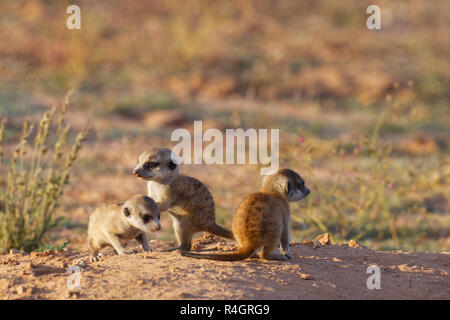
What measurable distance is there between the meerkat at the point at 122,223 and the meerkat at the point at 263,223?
0.43m

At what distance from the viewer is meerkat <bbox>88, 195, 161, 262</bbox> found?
5.07 m

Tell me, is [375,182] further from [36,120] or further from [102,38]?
[102,38]

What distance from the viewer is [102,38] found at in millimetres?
18578

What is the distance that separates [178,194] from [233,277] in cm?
118

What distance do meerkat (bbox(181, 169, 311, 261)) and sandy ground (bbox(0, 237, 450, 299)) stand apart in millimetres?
78

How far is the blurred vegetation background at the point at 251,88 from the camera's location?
30.5 ft

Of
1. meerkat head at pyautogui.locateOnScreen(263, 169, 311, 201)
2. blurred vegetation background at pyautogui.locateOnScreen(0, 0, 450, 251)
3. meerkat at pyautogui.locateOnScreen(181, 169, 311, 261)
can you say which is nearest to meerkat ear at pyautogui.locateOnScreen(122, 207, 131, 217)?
meerkat at pyautogui.locateOnScreen(181, 169, 311, 261)

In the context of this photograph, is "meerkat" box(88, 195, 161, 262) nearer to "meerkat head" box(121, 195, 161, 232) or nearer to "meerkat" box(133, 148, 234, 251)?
"meerkat head" box(121, 195, 161, 232)

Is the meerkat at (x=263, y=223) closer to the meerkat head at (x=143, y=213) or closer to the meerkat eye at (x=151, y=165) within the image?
the meerkat head at (x=143, y=213)

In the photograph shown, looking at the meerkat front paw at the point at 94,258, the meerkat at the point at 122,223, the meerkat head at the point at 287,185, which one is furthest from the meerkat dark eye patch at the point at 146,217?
the meerkat head at the point at 287,185

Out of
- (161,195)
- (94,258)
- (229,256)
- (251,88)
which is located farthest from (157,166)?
(251,88)

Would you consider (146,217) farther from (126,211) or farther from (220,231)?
(220,231)

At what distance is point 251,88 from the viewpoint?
52.2 ft

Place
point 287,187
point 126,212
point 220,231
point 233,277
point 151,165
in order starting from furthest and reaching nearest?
point 220,231
point 151,165
point 126,212
point 287,187
point 233,277
